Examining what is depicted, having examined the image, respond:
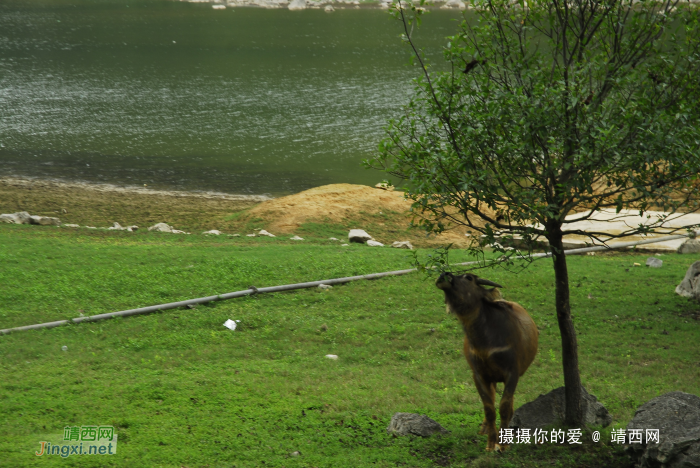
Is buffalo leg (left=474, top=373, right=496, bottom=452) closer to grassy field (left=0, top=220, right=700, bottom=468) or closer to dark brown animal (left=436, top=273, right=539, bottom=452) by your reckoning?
dark brown animal (left=436, top=273, right=539, bottom=452)

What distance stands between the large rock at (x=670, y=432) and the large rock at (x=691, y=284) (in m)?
7.43

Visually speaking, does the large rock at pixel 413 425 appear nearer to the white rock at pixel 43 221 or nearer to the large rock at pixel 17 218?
the white rock at pixel 43 221

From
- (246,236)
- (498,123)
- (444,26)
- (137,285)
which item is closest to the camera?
(498,123)

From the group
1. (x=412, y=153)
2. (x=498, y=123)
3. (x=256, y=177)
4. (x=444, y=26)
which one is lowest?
(x=256, y=177)

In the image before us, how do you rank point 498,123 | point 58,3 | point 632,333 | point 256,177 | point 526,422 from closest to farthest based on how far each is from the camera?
point 498,123 < point 526,422 < point 632,333 < point 256,177 < point 58,3

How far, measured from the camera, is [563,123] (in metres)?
6.17

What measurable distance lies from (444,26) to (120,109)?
41186mm

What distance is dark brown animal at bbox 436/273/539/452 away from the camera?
6.15 m

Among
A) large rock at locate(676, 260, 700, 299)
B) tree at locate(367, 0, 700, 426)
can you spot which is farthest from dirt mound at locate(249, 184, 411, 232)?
tree at locate(367, 0, 700, 426)

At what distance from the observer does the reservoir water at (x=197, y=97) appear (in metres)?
29.6

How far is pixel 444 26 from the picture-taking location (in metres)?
67.6

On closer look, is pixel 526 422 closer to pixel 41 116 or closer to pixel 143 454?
pixel 143 454

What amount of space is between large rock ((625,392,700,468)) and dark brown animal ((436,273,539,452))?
4.31ft

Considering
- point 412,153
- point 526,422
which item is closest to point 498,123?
point 412,153
